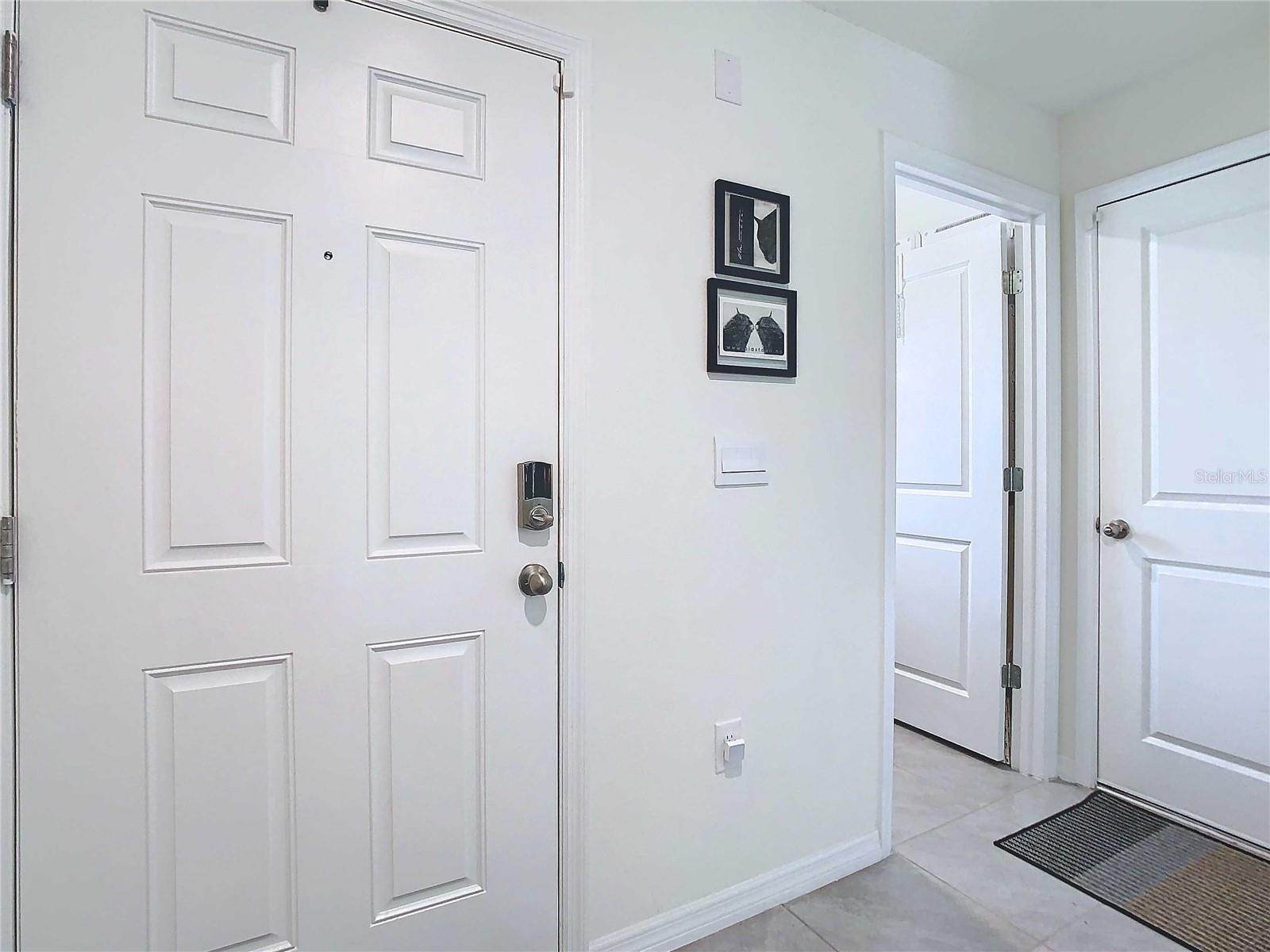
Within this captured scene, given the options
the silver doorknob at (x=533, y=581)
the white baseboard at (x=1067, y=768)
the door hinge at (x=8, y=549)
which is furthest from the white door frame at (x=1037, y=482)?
the door hinge at (x=8, y=549)

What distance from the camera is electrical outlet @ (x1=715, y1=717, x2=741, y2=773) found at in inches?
68.9

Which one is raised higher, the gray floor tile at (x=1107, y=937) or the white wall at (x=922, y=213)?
the white wall at (x=922, y=213)

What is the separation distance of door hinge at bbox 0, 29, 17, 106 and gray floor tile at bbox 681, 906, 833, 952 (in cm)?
209

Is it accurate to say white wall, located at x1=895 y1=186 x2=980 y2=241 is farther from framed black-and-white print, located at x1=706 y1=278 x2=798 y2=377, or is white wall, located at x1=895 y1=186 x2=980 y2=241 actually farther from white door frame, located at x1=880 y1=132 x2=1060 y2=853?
framed black-and-white print, located at x1=706 y1=278 x2=798 y2=377

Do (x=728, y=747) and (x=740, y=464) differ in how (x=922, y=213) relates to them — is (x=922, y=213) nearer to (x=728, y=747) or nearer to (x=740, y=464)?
(x=740, y=464)

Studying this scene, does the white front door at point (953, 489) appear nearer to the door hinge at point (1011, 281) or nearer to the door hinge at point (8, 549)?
the door hinge at point (1011, 281)

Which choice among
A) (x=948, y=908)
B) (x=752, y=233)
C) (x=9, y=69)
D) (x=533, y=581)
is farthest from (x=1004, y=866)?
(x=9, y=69)

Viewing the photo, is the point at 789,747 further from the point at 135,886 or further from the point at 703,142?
the point at 703,142

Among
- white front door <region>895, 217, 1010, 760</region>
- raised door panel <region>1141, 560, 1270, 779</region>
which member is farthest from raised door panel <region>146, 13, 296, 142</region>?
raised door panel <region>1141, 560, 1270, 779</region>

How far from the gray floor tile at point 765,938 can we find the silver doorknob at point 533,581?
96 cm

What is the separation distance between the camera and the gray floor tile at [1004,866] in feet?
5.90

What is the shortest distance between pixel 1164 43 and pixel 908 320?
3.70ft

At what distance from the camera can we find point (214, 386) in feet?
3.99

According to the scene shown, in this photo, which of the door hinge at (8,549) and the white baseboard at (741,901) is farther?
the white baseboard at (741,901)
